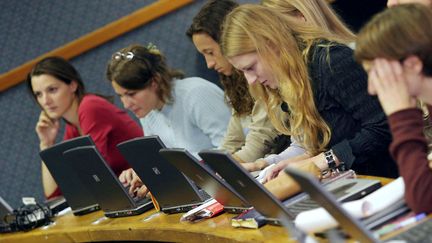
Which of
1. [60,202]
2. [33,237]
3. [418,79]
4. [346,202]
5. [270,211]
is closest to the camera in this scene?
[418,79]

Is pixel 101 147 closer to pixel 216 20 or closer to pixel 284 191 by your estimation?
pixel 216 20

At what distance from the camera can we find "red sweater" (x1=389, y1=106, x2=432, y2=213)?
1830 mm

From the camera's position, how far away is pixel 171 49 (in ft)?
17.3

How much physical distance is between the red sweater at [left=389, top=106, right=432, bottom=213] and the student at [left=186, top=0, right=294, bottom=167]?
1594mm

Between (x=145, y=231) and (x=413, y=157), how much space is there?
49.9 inches

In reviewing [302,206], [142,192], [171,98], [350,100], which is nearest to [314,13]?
[350,100]

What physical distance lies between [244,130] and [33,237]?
96 cm

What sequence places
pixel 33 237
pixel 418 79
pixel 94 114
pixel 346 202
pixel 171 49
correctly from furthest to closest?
1. pixel 171 49
2. pixel 94 114
3. pixel 33 237
4. pixel 346 202
5. pixel 418 79

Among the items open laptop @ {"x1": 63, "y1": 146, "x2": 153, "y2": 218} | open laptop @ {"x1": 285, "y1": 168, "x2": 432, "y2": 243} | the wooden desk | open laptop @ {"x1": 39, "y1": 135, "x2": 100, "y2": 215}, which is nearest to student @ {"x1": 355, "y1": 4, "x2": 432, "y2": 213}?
open laptop @ {"x1": 285, "y1": 168, "x2": 432, "y2": 243}

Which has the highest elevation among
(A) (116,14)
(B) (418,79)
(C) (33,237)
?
(A) (116,14)

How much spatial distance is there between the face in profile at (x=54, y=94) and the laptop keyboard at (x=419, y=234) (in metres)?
2.99

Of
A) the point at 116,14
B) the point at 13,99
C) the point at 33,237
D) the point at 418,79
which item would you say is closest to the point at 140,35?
the point at 116,14

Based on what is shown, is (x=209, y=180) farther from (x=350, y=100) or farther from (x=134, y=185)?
(x=134, y=185)

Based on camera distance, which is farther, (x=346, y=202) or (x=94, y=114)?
(x=94, y=114)
